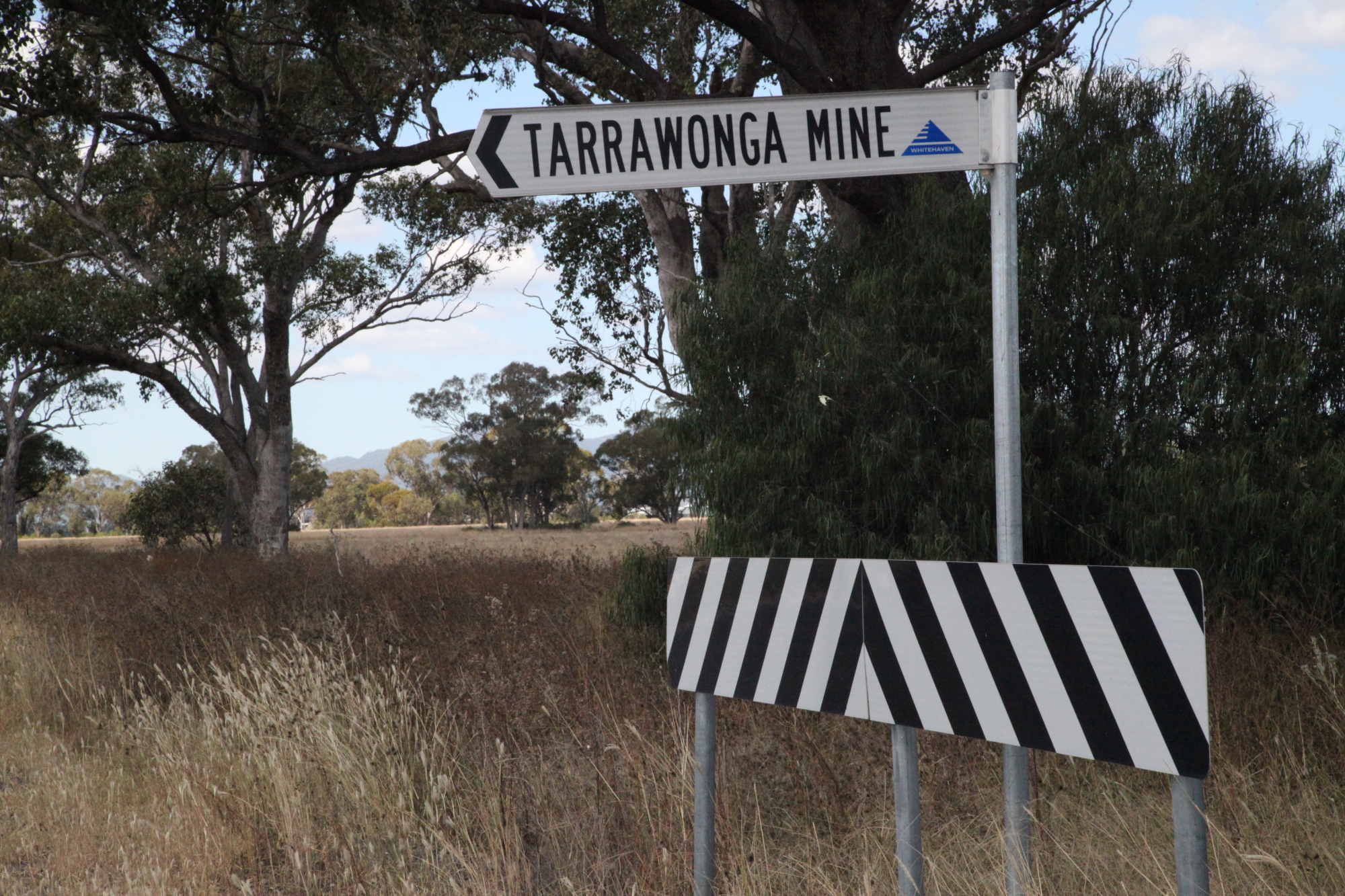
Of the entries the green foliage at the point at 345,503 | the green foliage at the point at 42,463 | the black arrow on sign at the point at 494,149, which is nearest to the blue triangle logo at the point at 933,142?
the black arrow on sign at the point at 494,149

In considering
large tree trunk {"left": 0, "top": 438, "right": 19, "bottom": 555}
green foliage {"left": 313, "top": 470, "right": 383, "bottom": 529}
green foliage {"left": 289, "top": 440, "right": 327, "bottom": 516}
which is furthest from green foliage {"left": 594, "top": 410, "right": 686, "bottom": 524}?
green foliage {"left": 313, "top": 470, "right": 383, "bottom": 529}

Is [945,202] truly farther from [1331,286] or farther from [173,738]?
[173,738]

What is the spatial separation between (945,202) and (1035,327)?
1166 millimetres

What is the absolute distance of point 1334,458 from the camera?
550 cm

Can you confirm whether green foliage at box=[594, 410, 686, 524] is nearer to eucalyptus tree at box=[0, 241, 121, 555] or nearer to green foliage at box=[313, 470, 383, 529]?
eucalyptus tree at box=[0, 241, 121, 555]

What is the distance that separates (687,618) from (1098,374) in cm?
434

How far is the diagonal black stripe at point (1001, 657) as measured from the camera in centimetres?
216

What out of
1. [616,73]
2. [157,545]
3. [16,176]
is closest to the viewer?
[616,73]

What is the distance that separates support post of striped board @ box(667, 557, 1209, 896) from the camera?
6.33 ft

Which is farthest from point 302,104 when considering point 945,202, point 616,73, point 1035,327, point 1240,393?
point 1240,393

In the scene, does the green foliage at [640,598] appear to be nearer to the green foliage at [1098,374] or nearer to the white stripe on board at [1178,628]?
the green foliage at [1098,374]

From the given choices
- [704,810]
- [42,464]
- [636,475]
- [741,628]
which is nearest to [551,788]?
[704,810]

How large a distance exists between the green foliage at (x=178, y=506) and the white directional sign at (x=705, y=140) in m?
22.7

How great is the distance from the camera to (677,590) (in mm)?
3006
